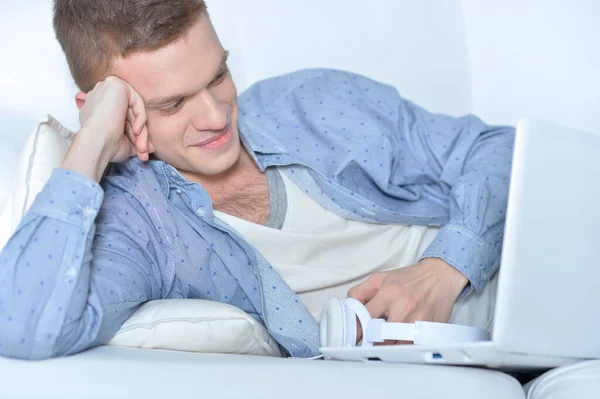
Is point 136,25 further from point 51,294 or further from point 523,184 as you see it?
point 523,184

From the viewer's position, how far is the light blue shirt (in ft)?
3.94

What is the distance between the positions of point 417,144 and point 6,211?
87cm

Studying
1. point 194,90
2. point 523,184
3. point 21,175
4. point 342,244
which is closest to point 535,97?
point 342,244

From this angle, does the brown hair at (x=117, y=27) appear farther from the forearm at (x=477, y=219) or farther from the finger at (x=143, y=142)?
the forearm at (x=477, y=219)

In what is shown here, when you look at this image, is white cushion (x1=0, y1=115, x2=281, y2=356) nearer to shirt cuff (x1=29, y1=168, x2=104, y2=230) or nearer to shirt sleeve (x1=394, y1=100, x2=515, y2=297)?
shirt cuff (x1=29, y1=168, x2=104, y2=230)

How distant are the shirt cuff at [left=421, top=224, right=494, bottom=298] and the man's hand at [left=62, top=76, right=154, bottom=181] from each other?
0.58 meters

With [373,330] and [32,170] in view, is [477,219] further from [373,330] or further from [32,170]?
[32,170]

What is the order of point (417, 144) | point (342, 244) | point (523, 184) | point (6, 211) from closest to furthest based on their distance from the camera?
point (523, 184), point (6, 211), point (342, 244), point (417, 144)

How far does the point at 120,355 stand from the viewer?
1216mm

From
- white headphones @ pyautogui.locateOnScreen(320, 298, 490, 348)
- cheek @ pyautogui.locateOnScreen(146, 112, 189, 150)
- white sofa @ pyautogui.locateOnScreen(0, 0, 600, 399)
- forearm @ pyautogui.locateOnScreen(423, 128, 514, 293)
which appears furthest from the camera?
white sofa @ pyautogui.locateOnScreen(0, 0, 600, 399)

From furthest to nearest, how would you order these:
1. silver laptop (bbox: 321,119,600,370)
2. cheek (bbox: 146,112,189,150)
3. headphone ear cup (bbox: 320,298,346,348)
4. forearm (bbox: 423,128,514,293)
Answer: forearm (bbox: 423,128,514,293) → cheek (bbox: 146,112,189,150) → headphone ear cup (bbox: 320,298,346,348) → silver laptop (bbox: 321,119,600,370)

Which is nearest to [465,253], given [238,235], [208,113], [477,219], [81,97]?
[477,219]

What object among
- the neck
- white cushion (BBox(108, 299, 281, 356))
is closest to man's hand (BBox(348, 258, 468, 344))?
white cushion (BBox(108, 299, 281, 356))

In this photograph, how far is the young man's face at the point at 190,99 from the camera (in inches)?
56.7
